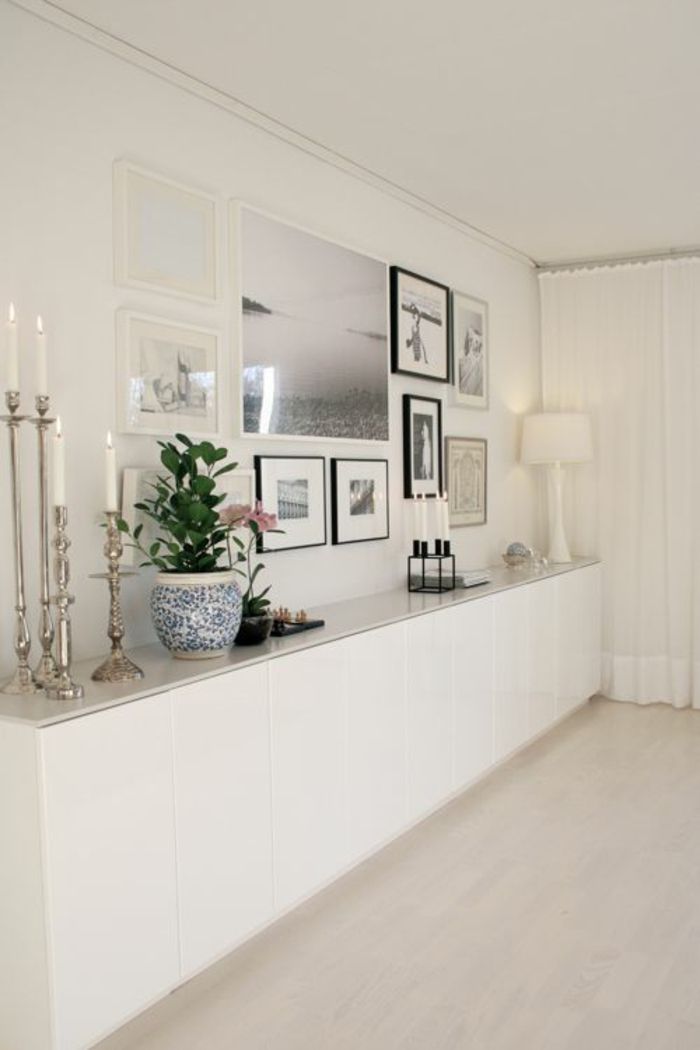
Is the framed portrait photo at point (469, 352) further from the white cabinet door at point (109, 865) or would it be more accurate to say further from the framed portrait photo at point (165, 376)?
the white cabinet door at point (109, 865)

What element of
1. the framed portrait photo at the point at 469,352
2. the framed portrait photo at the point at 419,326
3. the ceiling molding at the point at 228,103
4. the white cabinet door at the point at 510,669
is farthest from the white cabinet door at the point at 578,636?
the ceiling molding at the point at 228,103

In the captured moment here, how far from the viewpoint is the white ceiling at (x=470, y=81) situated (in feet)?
8.18

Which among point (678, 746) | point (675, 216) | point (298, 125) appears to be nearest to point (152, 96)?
point (298, 125)

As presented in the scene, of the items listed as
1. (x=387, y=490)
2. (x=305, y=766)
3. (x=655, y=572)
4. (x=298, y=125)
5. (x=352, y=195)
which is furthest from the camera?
(x=655, y=572)

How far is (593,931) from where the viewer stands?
8.82ft

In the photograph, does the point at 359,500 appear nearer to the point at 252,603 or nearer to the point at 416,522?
the point at 416,522

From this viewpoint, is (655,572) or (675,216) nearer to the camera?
(675,216)

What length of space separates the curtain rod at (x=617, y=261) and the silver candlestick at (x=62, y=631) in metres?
3.85

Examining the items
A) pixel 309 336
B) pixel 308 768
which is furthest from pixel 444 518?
pixel 308 768

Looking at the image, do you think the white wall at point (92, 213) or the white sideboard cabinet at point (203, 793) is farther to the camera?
the white wall at point (92, 213)

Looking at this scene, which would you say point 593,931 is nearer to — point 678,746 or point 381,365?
point 678,746

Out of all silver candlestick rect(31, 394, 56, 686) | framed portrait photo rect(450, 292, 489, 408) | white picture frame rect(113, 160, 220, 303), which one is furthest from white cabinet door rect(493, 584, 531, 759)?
silver candlestick rect(31, 394, 56, 686)

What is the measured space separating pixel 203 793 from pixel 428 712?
120 centimetres

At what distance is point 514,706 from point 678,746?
34.8 inches
